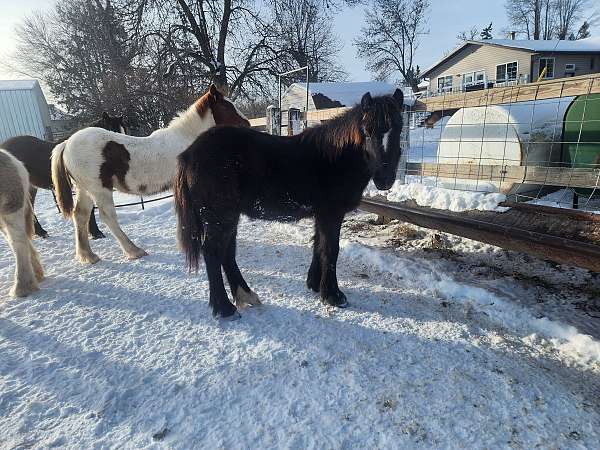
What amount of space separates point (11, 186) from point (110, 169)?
3.76ft

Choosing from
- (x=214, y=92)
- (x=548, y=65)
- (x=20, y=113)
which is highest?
(x=548, y=65)

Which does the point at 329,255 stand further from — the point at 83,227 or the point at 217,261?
the point at 83,227

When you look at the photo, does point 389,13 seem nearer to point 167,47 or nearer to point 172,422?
point 167,47

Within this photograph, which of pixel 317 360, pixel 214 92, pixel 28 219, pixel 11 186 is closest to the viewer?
pixel 317 360

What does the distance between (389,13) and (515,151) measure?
148 ft

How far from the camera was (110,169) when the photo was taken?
458cm

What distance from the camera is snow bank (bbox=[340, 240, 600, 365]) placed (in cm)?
241

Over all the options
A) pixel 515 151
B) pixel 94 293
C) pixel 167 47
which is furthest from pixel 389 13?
pixel 94 293

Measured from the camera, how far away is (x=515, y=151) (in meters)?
4.27

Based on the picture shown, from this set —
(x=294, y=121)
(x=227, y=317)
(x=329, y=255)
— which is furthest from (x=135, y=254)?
(x=294, y=121)

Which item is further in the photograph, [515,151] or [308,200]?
[515,151]

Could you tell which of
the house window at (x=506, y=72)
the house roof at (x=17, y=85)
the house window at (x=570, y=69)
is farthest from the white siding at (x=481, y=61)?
the house roof at (x=17, y=85)

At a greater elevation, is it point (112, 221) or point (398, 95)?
point (398, 95)

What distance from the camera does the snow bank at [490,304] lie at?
2412 mm
